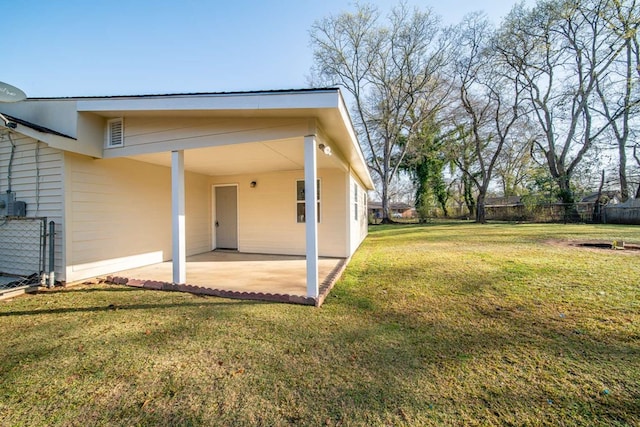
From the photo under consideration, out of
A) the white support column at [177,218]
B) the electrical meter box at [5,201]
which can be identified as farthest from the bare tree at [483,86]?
the electrical meter box at [5,201]

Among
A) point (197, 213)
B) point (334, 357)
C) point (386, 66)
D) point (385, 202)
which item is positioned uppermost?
point (386, 66)

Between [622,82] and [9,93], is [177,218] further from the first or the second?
[622,82]

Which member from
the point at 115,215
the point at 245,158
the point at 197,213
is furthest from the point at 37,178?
the point at 245,158

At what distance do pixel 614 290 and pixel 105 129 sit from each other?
8.59m

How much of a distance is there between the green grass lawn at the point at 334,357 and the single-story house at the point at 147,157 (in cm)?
104

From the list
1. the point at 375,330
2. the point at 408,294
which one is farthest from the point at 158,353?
the point at 408,294

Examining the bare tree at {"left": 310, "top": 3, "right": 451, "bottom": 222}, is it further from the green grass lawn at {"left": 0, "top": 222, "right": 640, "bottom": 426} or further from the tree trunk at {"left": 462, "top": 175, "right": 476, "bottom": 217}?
the green grass lawn at {"left": 0, "top": 222, "right": 640, "bottom": 426}

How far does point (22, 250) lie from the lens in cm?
495

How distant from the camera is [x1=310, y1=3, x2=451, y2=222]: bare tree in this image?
21.1m

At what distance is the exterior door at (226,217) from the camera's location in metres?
8.12

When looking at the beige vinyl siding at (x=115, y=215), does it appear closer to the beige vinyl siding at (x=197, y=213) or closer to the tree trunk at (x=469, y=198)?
the beige vinyl siding at (x=197, y=213)

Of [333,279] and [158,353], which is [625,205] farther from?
[158,353]

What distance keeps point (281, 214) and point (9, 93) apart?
5292mm

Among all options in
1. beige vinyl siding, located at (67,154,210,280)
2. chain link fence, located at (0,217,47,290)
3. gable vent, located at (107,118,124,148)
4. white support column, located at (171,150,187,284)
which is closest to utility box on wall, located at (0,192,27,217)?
chain link fence, located at (0,217,47,290)
